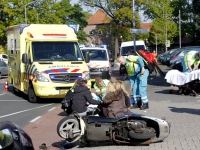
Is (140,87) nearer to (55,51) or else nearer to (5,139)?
(55,51)

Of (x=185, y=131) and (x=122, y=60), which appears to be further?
(x=122, y=60)

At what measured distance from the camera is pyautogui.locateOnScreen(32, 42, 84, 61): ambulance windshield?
18.2 meters

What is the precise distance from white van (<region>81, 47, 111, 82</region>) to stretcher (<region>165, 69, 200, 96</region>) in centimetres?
631

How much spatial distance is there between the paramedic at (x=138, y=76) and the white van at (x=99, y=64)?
9427 mm

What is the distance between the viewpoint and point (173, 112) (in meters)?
13.2

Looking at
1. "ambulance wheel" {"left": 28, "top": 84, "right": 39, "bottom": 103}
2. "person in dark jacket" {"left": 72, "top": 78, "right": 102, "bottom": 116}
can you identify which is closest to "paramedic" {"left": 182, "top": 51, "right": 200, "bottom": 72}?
"ambulance wheel" {"left": 28, "top": 84, "right": 39, "bottom": 103}

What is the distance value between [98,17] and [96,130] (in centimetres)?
12233

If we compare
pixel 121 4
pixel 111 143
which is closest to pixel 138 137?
pixel 111 143

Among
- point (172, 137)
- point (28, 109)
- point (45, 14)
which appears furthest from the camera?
point (45, 14)

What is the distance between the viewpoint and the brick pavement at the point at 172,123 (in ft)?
28.7

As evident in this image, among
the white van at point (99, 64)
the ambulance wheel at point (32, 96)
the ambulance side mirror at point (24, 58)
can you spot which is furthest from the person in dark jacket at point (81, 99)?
the white van at point (99, 64)

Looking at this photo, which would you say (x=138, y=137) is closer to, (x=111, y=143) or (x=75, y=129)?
(x=111, y=143)

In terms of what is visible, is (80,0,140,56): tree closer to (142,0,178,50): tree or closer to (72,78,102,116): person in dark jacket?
(142,0,178,50): tree

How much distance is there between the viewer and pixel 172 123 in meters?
11.2
